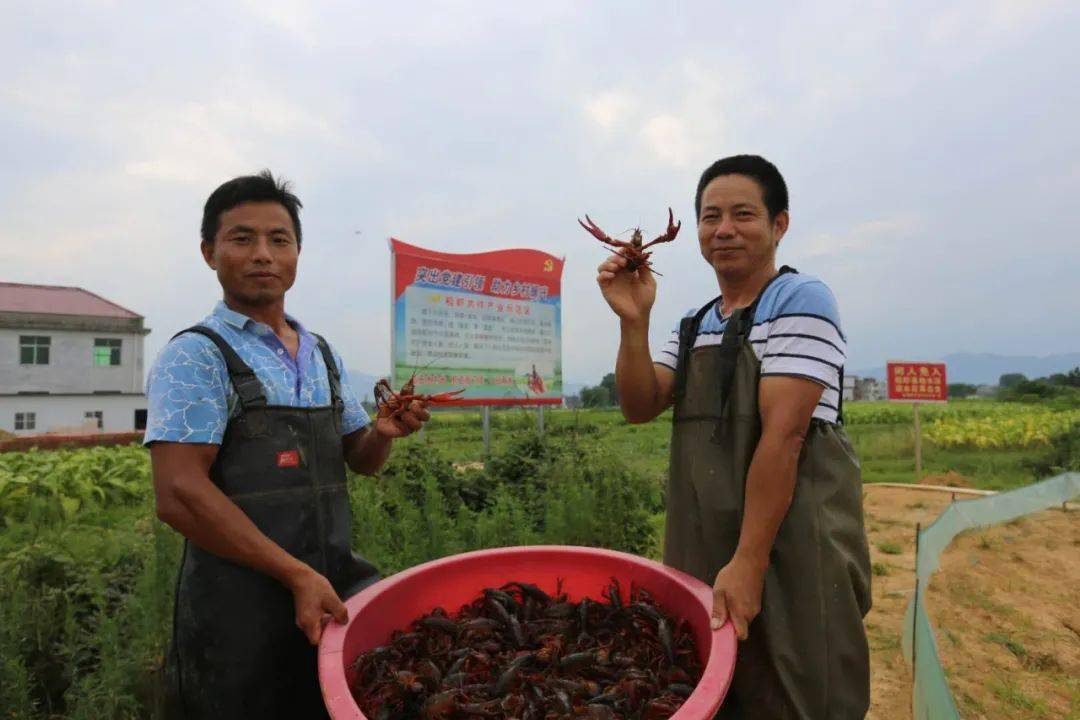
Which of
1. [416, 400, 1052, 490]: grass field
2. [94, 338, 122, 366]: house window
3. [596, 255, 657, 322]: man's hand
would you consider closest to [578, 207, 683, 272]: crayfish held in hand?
[596, 255, 657, 322]: man's hand

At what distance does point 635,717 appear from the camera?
148cm

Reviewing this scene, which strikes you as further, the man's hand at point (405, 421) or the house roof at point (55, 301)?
the house roof at point (55, 301)

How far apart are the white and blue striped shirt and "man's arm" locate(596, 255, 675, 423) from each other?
347 mm

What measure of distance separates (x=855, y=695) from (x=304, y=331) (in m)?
2.10

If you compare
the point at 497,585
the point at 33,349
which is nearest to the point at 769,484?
the point at 497,585

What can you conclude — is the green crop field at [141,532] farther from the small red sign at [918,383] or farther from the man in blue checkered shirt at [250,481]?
the small red sign at [918,383]

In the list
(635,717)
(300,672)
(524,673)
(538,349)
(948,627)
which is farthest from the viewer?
(538,349)

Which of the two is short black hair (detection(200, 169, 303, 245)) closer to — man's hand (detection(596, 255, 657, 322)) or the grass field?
man's hand (detection(596, 255, 657, 322))

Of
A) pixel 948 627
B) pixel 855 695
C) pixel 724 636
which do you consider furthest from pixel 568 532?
pixel 724 636

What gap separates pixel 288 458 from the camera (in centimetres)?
192

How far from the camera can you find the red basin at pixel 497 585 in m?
1.39

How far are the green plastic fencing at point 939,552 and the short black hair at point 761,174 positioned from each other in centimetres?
188

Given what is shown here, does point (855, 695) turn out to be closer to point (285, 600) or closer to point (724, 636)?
point (724, 636)

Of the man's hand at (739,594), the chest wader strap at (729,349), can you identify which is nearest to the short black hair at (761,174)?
the chest wader strap at (729,349)
